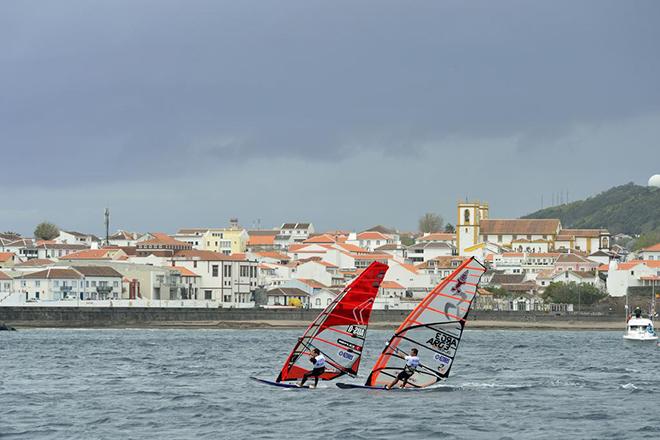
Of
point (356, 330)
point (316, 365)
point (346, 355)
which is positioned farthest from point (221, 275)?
point (316, 365)

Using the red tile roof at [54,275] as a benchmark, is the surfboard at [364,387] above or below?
below

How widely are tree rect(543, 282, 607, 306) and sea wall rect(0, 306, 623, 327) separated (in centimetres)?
1710

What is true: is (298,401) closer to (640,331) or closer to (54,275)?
(640,331)

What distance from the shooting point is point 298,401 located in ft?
153

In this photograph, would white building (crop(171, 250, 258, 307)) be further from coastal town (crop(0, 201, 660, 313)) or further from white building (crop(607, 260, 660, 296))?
white building (crop(607, 260, 660, 296))

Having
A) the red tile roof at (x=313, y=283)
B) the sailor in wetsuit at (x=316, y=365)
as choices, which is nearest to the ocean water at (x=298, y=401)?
the sailor in wetsuit at (x=316, y=365)

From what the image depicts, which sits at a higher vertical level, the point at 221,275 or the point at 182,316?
the point at 221,275

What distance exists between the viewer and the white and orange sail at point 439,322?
47.7 m

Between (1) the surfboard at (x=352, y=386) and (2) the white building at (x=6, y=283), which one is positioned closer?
(1) the surfboard at (x=352, y=386)

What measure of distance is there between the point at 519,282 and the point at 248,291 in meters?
39.4

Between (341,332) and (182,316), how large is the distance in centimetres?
8754

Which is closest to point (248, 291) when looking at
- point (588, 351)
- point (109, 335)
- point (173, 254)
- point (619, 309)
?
point (173, 254)

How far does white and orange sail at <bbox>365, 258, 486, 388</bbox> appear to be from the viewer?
47719 mm

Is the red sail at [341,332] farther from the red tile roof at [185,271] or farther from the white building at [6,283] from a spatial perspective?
the red tile roof at [185,271]
